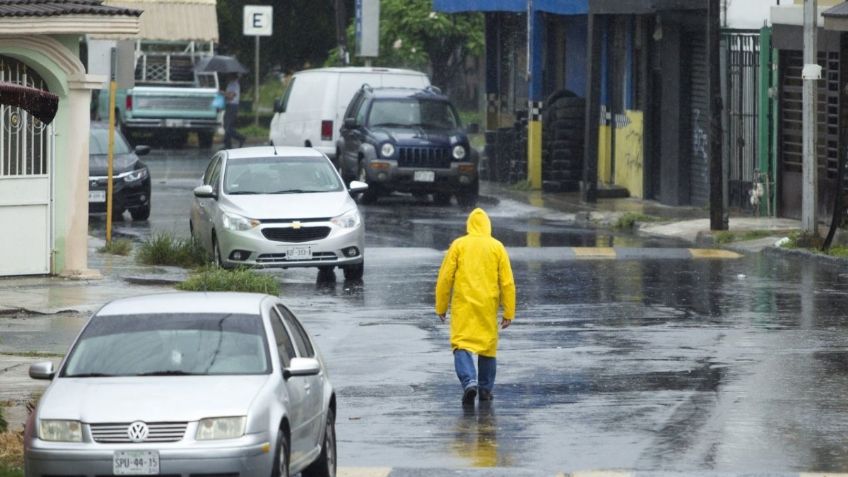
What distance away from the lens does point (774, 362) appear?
15.8 metres

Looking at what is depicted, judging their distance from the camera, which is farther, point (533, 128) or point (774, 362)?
point (533, 128)

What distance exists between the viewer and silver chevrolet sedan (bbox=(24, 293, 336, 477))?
946 cm

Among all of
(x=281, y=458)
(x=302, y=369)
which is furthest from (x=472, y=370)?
(x=281, y=458)

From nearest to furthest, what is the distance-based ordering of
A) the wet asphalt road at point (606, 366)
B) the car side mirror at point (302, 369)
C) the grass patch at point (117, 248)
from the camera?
the car side mirror at point (302, 369), the wet asphalt road at point (606, 366), the grass patch at point (117, 248)

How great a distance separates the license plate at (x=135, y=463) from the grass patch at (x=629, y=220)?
20.8 metres

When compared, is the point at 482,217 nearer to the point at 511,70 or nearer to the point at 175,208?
the point at 175,208

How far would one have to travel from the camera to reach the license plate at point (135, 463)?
30.8ft

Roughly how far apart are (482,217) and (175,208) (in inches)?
777

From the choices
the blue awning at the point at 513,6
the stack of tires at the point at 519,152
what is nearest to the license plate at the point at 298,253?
the blue awning at the point at 513,6

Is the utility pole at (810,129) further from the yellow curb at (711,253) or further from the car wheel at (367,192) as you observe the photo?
the car wheel at (367,192)

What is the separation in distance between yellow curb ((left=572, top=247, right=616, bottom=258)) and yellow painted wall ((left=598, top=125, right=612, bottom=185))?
453 inches

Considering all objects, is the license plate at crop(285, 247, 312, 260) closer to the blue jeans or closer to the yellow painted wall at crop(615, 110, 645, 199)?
the blue jeans

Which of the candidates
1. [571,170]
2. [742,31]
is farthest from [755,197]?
[571,170]

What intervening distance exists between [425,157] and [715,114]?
7.19 m
